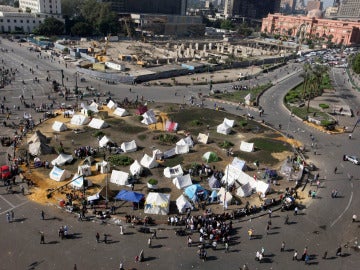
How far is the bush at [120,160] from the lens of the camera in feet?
130

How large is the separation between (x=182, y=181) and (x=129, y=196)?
6.11m

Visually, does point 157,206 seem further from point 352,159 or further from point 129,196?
point 352,159

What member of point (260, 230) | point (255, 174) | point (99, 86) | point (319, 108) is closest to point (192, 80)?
point (99, 86)

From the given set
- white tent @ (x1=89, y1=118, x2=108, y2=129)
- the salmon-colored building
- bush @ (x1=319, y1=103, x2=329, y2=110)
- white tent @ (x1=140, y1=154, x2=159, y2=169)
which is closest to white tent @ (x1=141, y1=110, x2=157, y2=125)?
white tent @ (x1=89, y1=118, x2=108, y2=129)

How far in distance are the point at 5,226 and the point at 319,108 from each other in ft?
184

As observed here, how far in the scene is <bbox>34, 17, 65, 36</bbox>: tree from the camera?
12600 centimetres

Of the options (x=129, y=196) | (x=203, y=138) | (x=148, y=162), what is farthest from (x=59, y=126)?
(x=129, y=196)

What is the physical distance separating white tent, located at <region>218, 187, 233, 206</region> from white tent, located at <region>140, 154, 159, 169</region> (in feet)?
29.3

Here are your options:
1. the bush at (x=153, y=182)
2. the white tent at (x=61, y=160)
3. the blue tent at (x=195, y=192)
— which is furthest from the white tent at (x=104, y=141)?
the blue tent at (x=195, y=192)

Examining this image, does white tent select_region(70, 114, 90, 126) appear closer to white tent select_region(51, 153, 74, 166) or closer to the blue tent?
white tent select_region(51, 153, 74, 166)

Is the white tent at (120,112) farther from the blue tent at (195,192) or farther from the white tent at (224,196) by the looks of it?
the white tent at (224,196)

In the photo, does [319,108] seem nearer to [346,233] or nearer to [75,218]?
[346,233]

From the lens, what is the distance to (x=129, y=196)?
3200 cm

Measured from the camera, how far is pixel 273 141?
48.8 metres
